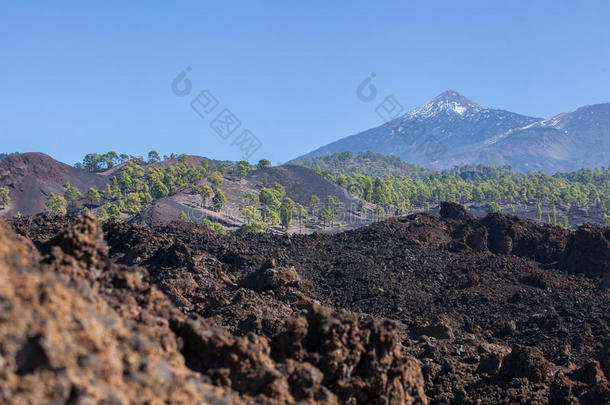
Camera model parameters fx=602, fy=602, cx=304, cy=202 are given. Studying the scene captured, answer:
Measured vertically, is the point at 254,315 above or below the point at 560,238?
above

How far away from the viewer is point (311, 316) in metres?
9.43

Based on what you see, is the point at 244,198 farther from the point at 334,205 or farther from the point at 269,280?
the point at 269,280

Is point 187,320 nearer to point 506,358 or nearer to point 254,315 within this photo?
point 254,315

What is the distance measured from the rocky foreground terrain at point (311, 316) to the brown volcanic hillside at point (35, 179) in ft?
219

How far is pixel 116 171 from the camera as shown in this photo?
449ft

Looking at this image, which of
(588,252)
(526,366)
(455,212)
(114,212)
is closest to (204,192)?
(114,212)

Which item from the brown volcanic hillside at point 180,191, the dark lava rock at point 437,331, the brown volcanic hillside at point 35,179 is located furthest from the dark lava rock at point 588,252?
the brown volcanic hillside at point 35,179

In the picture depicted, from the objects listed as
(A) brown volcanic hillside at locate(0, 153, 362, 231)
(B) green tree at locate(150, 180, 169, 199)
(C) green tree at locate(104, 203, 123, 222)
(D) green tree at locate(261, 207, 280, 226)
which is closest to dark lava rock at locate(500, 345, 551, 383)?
(A) brown volcanic hillside at locate(0, 153, 362, 231)

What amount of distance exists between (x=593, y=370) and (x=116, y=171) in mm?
132256

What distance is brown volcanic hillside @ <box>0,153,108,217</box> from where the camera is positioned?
3725 inches

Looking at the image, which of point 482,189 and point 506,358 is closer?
point 506,358

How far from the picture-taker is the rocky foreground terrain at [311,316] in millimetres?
5316

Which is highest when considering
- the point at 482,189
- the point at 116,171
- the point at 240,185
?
the point at 116,171

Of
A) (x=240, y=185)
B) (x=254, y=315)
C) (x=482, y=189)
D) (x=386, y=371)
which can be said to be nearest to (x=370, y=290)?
(x=254, y=315)
